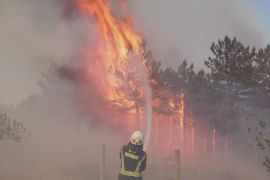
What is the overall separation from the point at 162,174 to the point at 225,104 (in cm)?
1368

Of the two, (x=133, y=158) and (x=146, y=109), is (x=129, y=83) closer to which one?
(x=146, y=109)

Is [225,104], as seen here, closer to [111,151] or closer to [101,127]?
[111,151]

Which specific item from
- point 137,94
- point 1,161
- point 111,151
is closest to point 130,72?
point 137,94

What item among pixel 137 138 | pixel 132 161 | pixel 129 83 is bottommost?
pixel 132 161

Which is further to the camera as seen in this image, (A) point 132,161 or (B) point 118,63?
(B) point 118,63

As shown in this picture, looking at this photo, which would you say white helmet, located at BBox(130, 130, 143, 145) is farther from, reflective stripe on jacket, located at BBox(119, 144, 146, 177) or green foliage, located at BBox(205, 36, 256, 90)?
green foliage, located at BBox(205, 36, 256, 90)

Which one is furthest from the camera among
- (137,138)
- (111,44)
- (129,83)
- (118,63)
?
(129,83)

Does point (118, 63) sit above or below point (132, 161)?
above

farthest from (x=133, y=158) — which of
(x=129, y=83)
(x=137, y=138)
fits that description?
(x=129, y=83)

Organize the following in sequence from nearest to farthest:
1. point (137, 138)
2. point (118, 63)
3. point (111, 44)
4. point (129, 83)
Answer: point (137, 138)
point (111, 44)
point (118, 63)
point (129, 83)

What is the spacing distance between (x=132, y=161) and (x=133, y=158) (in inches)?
3.0

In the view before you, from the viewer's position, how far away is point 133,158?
9250 millimetres

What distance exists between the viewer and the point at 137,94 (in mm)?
34188

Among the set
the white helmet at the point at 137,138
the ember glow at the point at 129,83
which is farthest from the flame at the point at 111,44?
the white helmet at the point at 137,138
